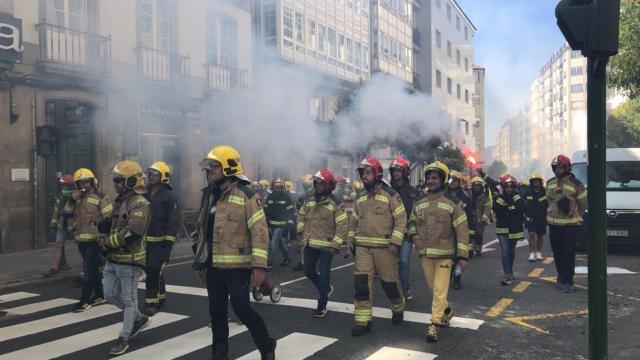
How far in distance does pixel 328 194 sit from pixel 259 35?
15479mm

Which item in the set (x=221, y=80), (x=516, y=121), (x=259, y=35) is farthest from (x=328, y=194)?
(x=516, y=121)

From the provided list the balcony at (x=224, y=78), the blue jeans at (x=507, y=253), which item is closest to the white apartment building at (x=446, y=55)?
the balcony at (x=224, y=78)

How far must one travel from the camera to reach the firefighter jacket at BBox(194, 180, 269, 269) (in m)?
4.23

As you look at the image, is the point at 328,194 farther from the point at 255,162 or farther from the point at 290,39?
the point at 290,39

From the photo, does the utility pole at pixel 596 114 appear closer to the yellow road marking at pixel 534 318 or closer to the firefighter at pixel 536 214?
the yellow road marking at pixel 534 318

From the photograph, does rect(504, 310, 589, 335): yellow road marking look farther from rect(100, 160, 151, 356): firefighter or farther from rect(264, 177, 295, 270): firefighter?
rect(264, 177, 295, 270): firefighter

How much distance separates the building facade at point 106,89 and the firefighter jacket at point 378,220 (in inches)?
289

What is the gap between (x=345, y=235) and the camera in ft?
20.8

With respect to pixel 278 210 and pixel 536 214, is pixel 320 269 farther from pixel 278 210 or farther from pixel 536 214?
pixel 536 214

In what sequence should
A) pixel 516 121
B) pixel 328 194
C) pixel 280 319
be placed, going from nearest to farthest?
pixel 280 319 < pixel 328 194 < pixel 516 121

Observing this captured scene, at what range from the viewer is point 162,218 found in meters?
6.47

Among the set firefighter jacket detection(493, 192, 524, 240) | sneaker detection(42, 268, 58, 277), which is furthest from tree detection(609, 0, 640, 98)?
sneaker detection(42, 268, 58, 277)

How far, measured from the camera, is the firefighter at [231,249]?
13.9 ft

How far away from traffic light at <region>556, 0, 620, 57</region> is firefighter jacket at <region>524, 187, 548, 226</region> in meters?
7.88
